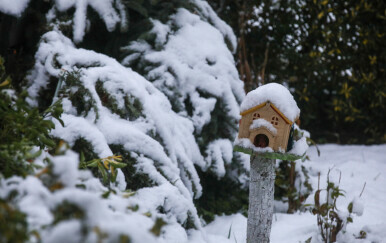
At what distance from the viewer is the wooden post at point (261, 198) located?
1829 millimetres

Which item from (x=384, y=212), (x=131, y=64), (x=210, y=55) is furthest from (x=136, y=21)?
(x=384, y=212)

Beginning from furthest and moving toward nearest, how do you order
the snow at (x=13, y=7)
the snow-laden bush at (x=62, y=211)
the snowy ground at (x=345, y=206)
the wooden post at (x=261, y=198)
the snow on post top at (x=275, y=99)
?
the snowy ground at (x=345, y=206) → the snow at (x=13, y=7) → the wooden post at (x=261, y=198) → the snow on post top at (x=275, y=99) → the snow-laden bush at (x=62, y=211)

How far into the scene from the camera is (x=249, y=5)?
160 inches

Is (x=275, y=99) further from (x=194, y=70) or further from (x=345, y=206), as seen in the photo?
(x=345, y=206)

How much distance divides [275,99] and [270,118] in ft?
0.32

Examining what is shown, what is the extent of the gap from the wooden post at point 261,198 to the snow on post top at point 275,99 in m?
0.27

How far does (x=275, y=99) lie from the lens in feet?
5.63

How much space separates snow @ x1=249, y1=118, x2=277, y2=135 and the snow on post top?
0.08 meters

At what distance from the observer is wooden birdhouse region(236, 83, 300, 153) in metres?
1.72

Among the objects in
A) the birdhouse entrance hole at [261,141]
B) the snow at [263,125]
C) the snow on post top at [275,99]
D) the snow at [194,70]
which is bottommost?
the birdhouse entrance hole at [261,141]

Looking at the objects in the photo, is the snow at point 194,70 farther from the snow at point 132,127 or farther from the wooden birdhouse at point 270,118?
the wooden birdhouse at point 270,118

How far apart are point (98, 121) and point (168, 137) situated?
448 millimetres

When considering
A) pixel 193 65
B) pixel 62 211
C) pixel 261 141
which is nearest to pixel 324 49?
pixel 193 65

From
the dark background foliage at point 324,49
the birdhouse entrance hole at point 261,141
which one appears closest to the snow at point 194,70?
the birdhouse entrance hole at point 261,141
